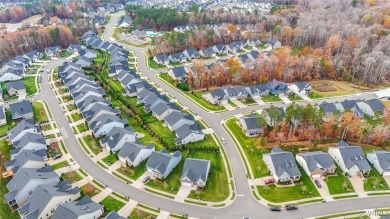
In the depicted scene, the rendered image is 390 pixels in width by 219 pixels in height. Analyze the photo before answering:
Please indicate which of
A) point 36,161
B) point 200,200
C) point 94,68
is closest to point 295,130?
point 200,200

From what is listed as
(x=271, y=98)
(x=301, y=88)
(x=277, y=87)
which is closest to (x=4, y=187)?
(x=271, y=98)

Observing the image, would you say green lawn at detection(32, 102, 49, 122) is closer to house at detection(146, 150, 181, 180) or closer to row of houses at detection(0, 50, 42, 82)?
row of houses at detection(0, 50, 42, 82)

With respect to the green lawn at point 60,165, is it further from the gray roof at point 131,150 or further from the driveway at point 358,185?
the driveway at point 358,185

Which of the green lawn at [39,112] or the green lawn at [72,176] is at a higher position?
the green lawn at [39,112]

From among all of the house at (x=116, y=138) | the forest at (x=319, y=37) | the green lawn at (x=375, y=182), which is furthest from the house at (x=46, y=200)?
the forest at (x=319, y=37)

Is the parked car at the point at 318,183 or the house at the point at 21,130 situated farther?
the house at the point at 21,130

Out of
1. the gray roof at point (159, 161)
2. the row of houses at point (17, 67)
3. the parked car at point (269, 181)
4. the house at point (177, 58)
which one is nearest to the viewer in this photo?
the parked car at point (269, 181)
